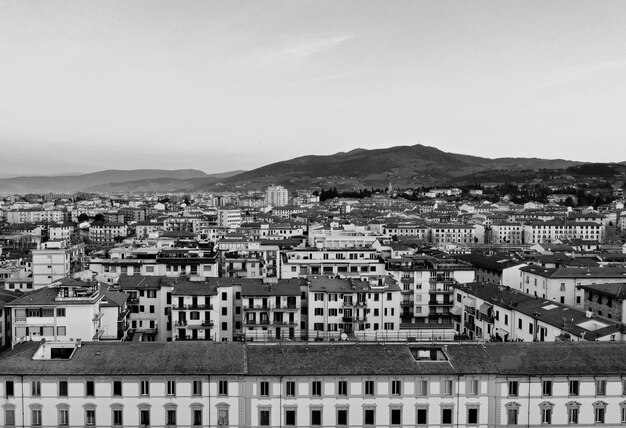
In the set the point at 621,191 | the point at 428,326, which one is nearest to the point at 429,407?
the point at 428,326

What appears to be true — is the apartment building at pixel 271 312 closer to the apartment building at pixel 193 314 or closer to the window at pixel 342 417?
the apartment building at pixel 193 314

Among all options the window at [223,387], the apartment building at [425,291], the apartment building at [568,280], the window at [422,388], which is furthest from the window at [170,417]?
the apartment building at [568,280]

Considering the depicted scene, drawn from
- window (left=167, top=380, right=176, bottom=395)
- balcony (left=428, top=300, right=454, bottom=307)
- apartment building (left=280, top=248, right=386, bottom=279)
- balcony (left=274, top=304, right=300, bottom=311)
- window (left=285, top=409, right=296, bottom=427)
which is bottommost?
balcony (left=428, top=300, right=454, bottom=307)

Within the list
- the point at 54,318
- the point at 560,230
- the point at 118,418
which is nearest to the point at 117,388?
the point at 118,418

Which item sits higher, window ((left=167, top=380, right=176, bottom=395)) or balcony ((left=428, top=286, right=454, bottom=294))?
window ((left=167, top=380, right=176, bottom=395))

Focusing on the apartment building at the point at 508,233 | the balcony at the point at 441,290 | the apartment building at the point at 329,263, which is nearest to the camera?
the balcony at the point at 441,290

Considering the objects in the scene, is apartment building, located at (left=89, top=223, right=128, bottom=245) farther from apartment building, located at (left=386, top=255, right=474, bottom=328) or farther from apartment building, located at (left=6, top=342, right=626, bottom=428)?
apartment building, located at (left=6, top=342, right=626, bottom=428)

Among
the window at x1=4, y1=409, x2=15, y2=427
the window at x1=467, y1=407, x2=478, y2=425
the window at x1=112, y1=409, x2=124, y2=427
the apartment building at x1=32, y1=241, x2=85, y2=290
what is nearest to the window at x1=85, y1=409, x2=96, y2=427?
the window at x1=112, y1=409, x2=124, y2=427
